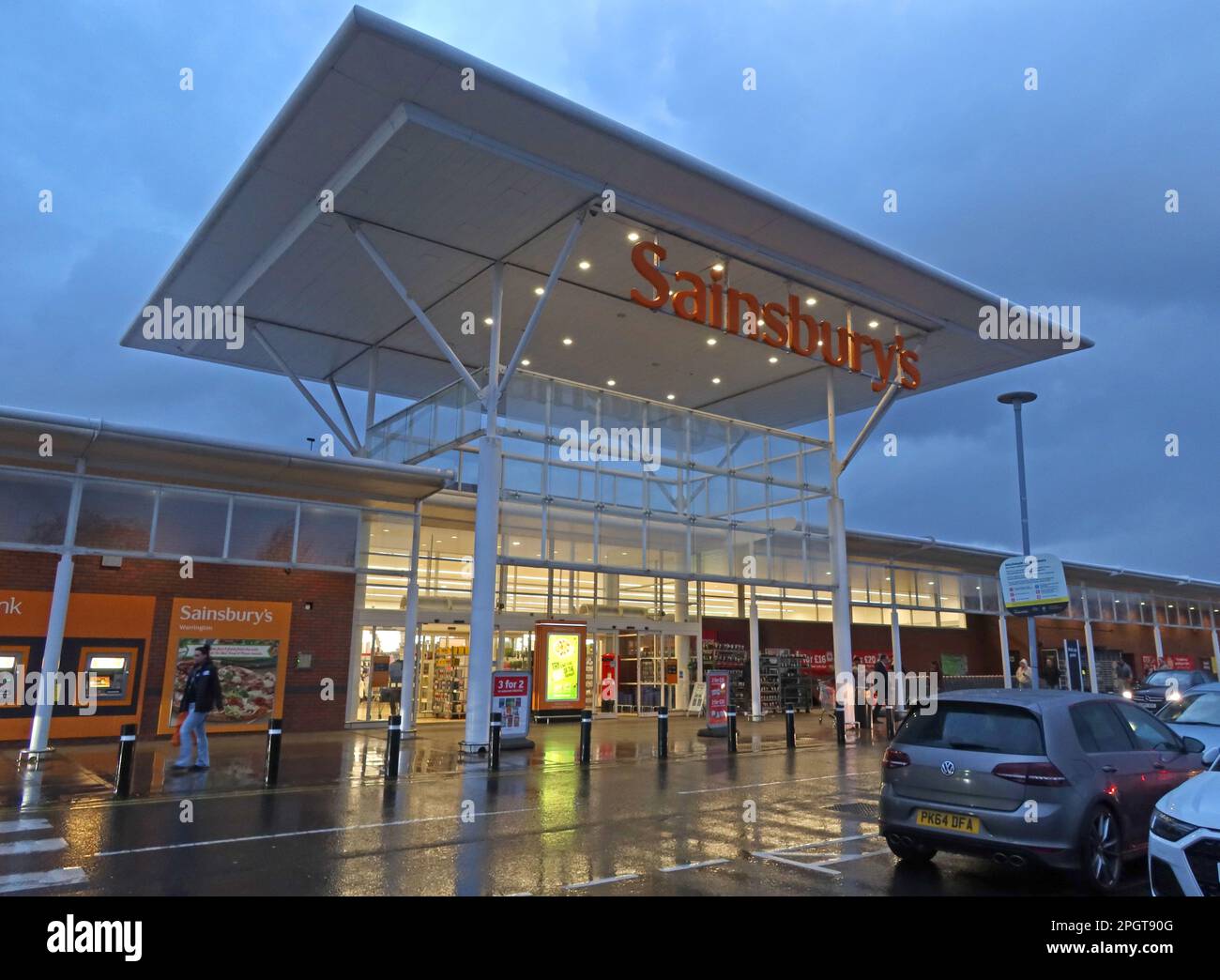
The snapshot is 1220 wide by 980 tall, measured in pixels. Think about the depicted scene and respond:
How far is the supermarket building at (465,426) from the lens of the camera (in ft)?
47.6

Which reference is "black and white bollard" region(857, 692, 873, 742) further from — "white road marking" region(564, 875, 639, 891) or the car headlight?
the car headlight

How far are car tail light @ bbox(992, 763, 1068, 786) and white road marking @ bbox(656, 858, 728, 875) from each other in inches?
98.0

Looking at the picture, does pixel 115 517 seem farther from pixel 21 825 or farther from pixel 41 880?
pixel 41 880

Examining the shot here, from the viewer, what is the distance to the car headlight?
4.73 metres

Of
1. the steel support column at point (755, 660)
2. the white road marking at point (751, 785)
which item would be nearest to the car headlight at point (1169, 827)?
the white road marking at point (751, 785)

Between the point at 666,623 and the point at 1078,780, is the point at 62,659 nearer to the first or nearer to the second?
the point at 666,623

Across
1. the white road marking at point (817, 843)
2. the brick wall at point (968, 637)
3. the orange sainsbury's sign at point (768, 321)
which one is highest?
the orange sainsbury's sign at point (768, 321)

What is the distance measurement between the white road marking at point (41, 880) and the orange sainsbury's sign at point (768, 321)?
12.6m

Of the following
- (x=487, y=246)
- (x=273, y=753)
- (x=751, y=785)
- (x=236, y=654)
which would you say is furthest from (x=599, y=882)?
(x=236, y=654)

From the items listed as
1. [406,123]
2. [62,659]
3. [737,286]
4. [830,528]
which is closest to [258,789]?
[62,659]

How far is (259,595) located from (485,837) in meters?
12.1

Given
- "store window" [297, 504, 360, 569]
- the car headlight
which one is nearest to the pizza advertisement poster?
"store window" [297, 504, 360, 569]

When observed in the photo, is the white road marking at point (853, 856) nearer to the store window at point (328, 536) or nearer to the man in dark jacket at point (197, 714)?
the man in dark jacket at point (197, 714)

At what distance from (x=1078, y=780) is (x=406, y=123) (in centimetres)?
1244
